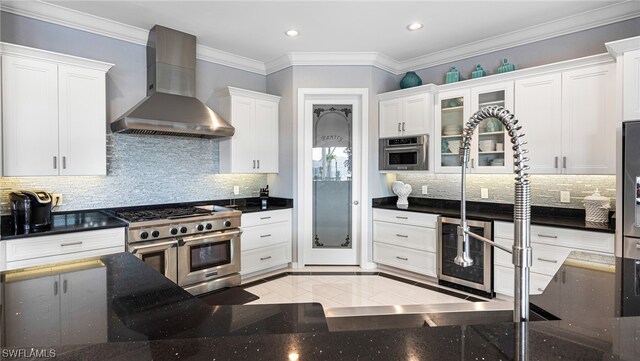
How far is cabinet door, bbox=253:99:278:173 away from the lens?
4.51 metres

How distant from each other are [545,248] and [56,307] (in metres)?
3.56

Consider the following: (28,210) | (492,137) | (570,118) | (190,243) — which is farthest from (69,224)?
(570,118)

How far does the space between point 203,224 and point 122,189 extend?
958 mm

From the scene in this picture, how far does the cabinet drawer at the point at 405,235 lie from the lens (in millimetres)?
3963

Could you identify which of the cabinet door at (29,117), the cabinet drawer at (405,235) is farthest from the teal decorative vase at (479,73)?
the cabinet door at (29,117)

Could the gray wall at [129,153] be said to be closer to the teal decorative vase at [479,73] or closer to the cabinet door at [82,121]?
the cabinet door at [82,121]

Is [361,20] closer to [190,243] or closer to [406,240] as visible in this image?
[406,240]

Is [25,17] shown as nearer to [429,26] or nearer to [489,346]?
[429,26]

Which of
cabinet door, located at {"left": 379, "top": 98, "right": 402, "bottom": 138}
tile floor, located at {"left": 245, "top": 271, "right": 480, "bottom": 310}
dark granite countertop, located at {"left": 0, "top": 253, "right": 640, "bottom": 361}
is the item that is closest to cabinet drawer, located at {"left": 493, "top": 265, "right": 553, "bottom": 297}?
tile floor, located at {"left": 245, "top": 271, "right": 480, "bottom": 310}

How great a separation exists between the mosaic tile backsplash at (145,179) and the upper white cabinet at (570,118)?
3494 mm

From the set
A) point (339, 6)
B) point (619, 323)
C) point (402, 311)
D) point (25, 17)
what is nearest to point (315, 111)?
point (339, 6)

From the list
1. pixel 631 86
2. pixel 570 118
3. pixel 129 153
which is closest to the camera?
pixel 631 86

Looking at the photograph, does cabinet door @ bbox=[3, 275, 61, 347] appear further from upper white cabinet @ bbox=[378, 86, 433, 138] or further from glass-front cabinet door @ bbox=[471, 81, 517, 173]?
upper white cabinet @ bbox=[378, 86, 433, 138]

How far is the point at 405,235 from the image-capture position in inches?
165
